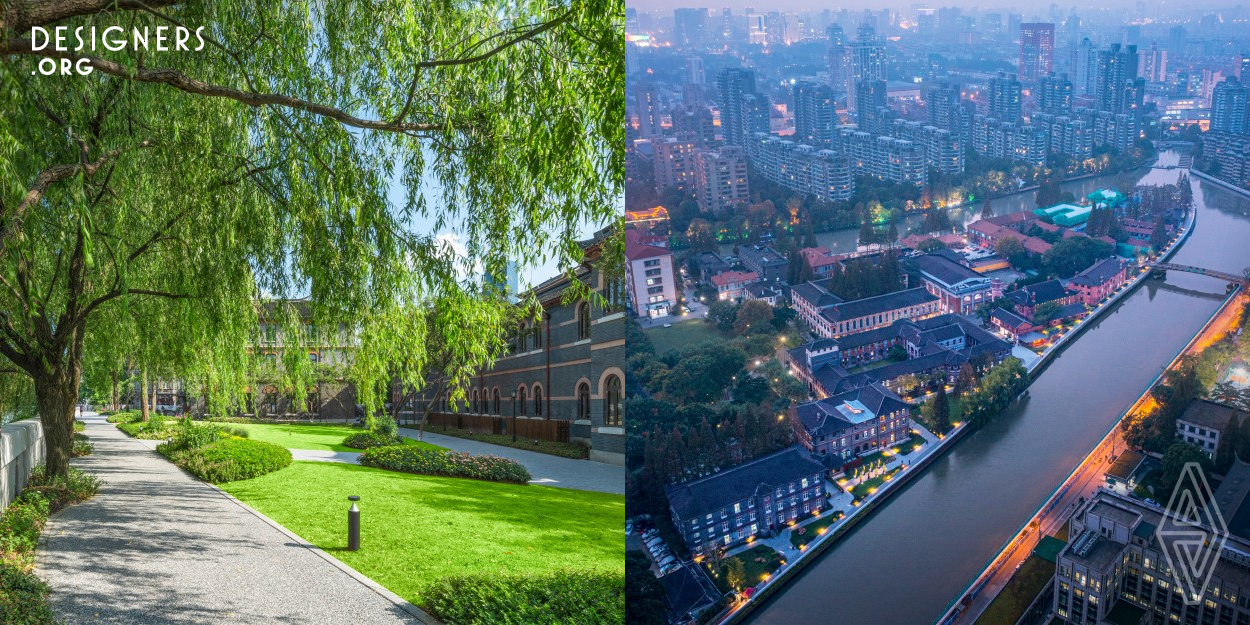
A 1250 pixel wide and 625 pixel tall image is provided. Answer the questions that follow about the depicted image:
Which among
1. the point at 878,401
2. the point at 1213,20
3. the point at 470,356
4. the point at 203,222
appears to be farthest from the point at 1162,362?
the point at 203,222

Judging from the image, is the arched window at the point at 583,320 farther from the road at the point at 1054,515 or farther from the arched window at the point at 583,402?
the road at the point at 1054,515

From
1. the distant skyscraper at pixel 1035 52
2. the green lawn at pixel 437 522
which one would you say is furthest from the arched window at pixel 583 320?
the distant skyscraper at pixel 1035 52

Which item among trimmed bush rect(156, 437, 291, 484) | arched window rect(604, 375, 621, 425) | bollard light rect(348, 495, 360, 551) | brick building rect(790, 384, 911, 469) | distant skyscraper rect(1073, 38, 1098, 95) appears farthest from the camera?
Answer: arched window rect(604, 375, 621, 425)

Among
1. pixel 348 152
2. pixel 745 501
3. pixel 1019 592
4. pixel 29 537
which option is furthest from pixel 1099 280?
pixel 29 537

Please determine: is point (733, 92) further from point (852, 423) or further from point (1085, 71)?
point (852, 423)

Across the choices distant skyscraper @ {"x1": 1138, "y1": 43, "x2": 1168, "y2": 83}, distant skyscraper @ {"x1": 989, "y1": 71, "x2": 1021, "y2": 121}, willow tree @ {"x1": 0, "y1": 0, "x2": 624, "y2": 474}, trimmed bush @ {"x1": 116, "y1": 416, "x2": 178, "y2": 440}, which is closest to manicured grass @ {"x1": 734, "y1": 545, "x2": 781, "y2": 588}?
distant skyscraper @ {"x1": 989, "y1": 71, "x2": 1021, "y2": 121}

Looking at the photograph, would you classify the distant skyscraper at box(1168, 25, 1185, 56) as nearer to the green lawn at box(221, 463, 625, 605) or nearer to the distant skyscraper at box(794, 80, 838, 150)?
the distant skyscraper at box(794, 80, 838, 150)
